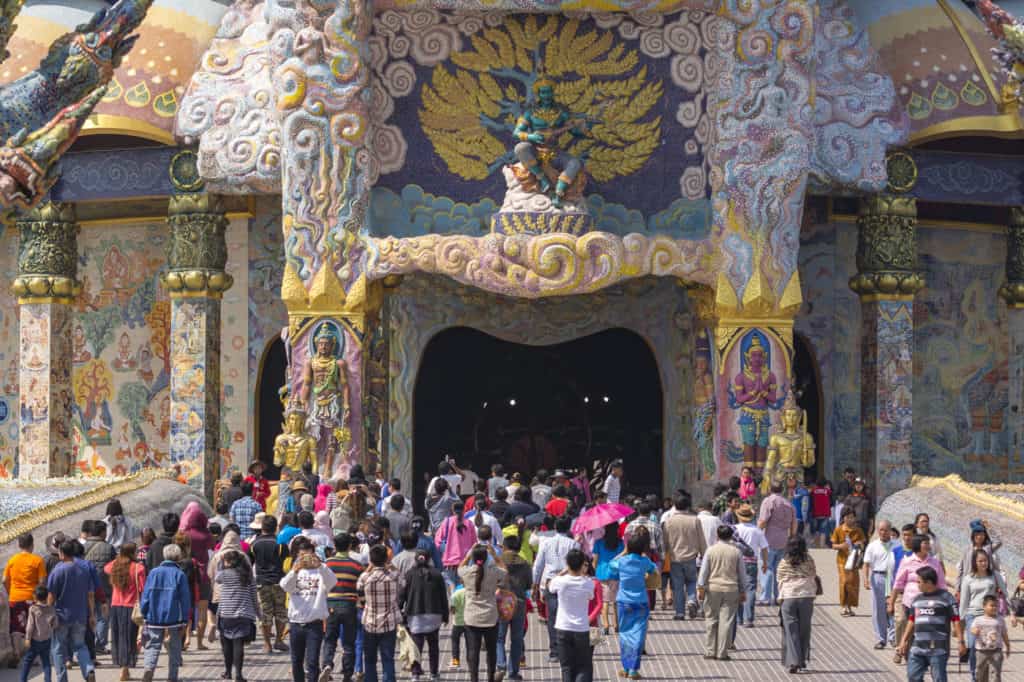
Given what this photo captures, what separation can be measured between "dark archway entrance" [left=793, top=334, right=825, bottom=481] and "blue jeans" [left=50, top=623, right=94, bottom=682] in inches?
805

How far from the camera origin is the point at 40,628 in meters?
18.9

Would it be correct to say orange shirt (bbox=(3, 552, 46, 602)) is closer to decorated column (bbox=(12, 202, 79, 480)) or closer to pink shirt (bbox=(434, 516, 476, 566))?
pink shirt (bbox=(434, 516, 476, 566))

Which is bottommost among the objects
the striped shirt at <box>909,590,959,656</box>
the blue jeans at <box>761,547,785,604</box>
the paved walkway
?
the paved walkway

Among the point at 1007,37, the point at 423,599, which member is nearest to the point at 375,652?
the point at 423,599

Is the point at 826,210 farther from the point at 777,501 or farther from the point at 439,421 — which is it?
the point at 777,501

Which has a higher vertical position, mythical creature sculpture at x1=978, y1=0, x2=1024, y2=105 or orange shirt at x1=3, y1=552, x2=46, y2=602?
Result: mythical creature sculpture at x1=978, y1=0, x2=1024, y2=105

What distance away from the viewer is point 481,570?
19.2 m

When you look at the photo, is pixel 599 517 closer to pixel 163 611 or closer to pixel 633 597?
pixel 633 597

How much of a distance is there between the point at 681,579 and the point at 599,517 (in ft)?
6.37

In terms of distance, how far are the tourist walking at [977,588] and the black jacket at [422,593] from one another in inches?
191

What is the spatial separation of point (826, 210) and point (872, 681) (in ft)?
61.0

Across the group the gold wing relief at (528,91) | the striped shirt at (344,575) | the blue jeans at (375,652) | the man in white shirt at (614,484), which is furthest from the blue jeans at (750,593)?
the gold wing relief at (528,91)

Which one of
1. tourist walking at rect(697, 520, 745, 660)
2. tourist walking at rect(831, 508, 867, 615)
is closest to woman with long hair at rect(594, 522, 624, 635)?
tourist walking at rect(697, 520, 745, 660)

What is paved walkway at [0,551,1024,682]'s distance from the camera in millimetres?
20344
